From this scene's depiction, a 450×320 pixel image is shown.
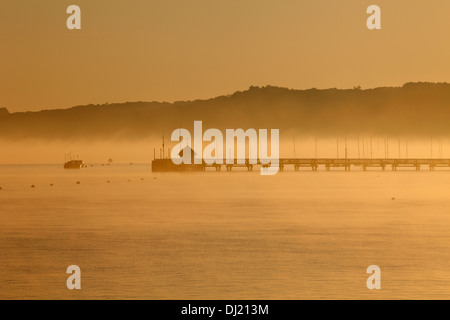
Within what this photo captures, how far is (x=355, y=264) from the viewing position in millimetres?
30719

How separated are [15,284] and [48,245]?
1100cm

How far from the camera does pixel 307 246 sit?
36.3m

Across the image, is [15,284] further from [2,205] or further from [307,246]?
[2,205]
